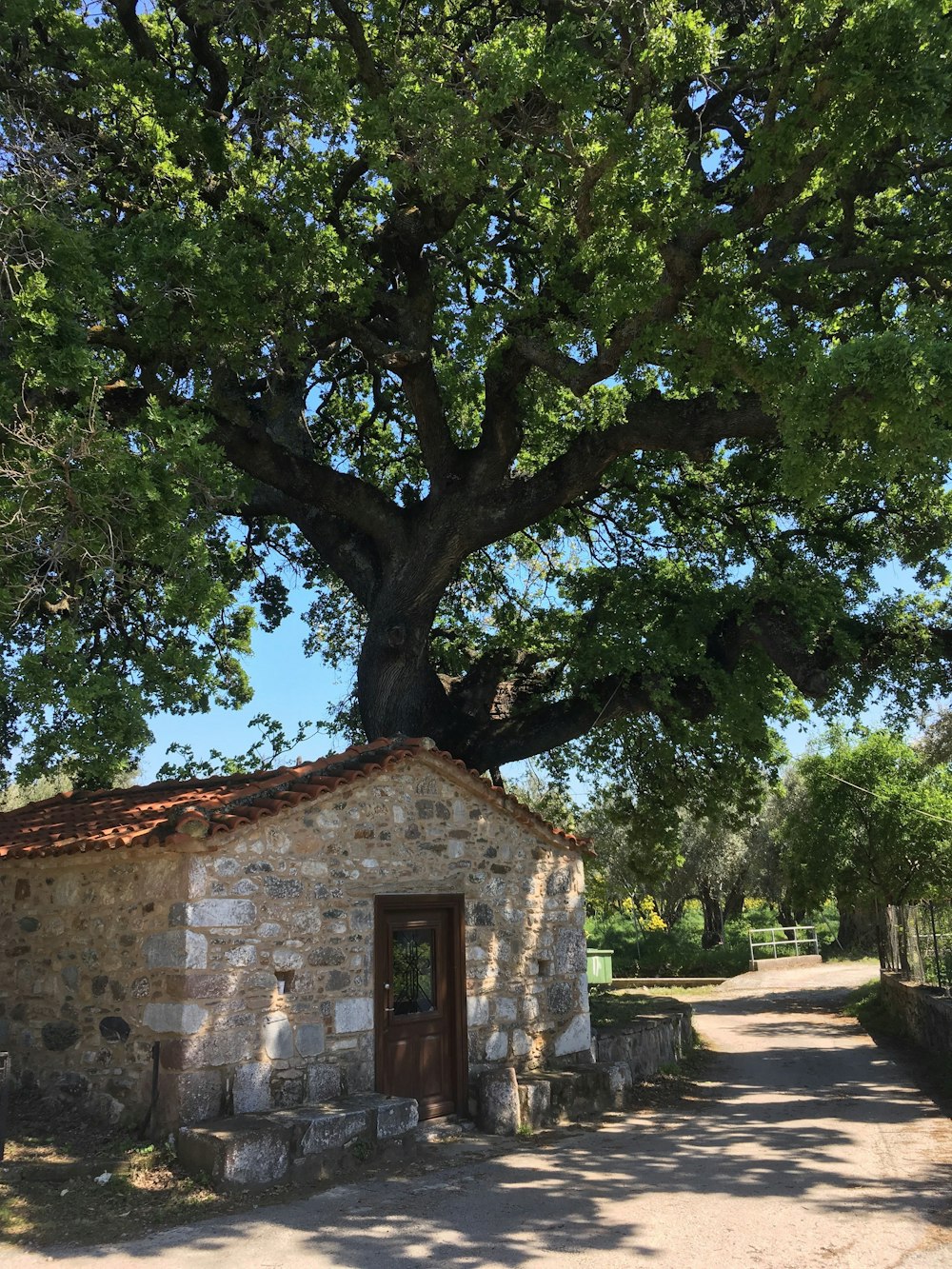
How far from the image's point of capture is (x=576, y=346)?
1107cm

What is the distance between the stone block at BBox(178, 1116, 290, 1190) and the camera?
266 inches

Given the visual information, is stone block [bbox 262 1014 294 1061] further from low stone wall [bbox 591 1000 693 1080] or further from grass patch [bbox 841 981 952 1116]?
grass patch [bbox 841 981 952 1116]

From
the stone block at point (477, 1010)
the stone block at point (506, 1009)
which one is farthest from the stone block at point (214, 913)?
the stone block at point (506, 1009)

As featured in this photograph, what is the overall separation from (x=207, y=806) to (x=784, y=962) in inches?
995

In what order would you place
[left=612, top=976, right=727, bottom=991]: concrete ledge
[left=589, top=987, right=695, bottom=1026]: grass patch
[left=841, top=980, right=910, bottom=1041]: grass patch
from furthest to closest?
[left=612, top=976, right=727, bottom=991]: concrete ledge < [left=841, top=980, right=910, bottom=1041]: grass patch < [left=589, top=987, right=695, bottom=1026]: grass patch

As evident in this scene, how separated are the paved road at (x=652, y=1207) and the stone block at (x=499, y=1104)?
370 mm

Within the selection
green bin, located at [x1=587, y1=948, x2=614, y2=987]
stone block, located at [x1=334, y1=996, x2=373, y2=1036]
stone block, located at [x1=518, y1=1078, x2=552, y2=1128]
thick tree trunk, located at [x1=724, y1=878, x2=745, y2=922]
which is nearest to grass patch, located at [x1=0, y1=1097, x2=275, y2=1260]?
stone block, located at [x1=334, y1=996, x2=373, y2=1036]

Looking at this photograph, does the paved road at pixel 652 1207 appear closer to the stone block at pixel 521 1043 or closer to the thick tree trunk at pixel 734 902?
the stone block at pixel 521 1043

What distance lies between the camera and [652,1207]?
6781 mm

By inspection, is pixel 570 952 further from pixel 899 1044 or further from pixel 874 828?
pixel 874 828

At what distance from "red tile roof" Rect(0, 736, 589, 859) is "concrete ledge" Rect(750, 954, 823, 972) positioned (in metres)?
19.7

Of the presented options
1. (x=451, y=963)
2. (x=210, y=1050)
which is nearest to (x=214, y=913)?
(x=210, y=1050)

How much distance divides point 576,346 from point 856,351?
4.09 m

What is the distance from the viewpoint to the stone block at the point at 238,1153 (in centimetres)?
676
